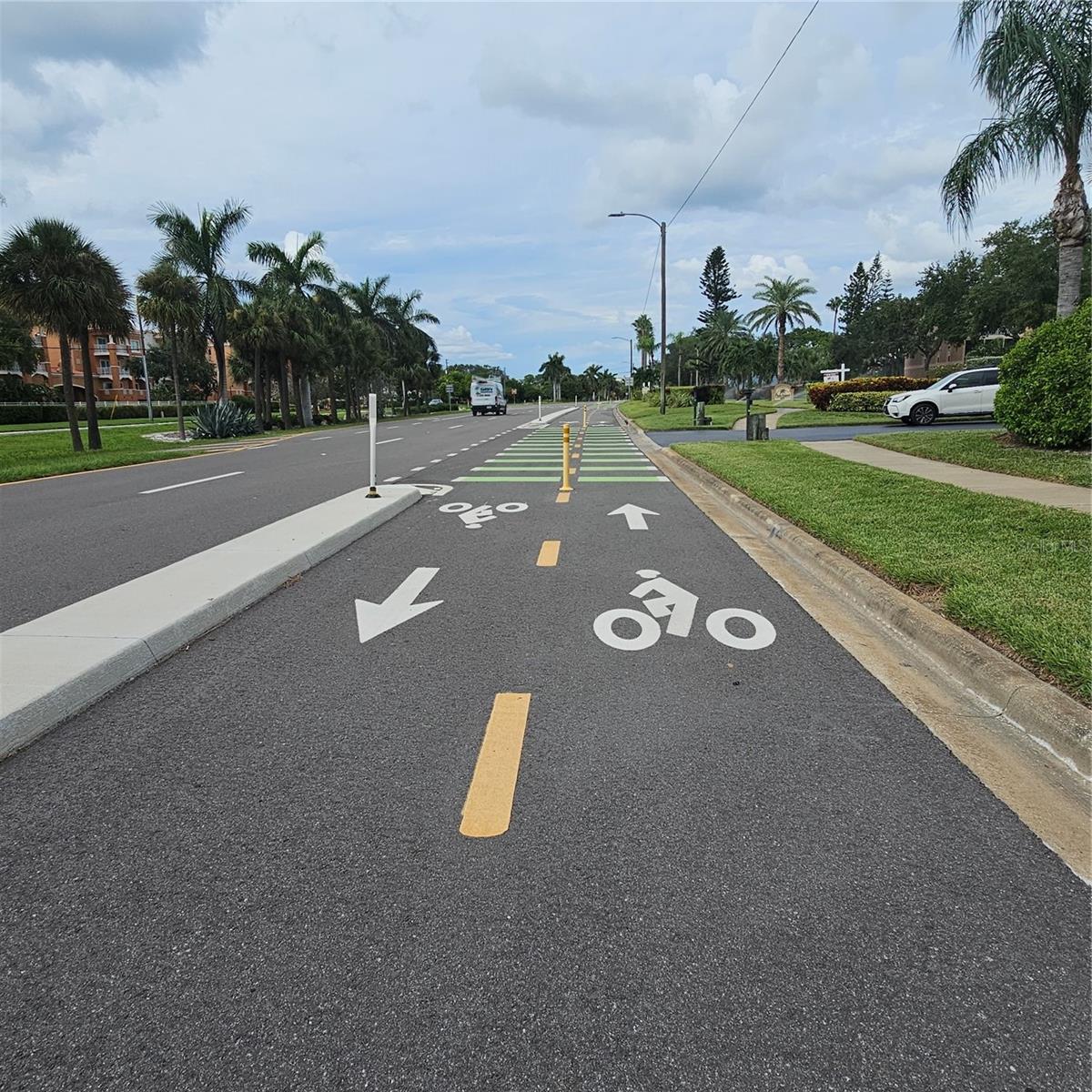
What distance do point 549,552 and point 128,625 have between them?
3772 mm

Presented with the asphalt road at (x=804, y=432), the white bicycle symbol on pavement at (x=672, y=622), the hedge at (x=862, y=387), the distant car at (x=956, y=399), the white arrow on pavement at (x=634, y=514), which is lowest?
the white bicycle symbol on pavement at (x=672, y=622)

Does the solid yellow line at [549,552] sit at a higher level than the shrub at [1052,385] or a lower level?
lower

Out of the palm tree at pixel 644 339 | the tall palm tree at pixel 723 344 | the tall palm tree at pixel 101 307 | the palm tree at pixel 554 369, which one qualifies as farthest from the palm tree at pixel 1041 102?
the palm tree at pixel 554 369

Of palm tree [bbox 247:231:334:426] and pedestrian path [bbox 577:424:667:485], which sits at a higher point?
palm tree [bbox 247:231:334:426]

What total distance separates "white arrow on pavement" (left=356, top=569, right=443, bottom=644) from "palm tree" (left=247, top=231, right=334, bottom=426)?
3657 cm

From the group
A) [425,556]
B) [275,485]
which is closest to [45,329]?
[275,485]

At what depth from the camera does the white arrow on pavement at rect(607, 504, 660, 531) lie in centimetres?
865

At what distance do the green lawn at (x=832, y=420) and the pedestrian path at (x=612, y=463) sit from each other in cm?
650

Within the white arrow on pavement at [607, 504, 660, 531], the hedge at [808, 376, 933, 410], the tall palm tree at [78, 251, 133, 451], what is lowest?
the white arrow on pavement at [607, 504, 660, 531]

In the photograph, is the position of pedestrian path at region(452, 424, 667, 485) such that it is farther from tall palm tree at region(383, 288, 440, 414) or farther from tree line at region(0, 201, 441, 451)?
tall palm tree at region(383, 288, 440, 414)

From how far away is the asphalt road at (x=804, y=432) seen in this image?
21.1 metres

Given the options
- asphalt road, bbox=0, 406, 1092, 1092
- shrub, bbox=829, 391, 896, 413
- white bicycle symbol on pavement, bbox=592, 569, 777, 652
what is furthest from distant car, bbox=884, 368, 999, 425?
asphalt road, bbox=0, 406, 1092, 1092

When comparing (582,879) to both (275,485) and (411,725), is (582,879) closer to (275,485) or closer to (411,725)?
(411,725)

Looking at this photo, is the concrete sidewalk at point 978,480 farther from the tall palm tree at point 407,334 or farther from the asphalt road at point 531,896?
the tall palm tree at point 407,334
